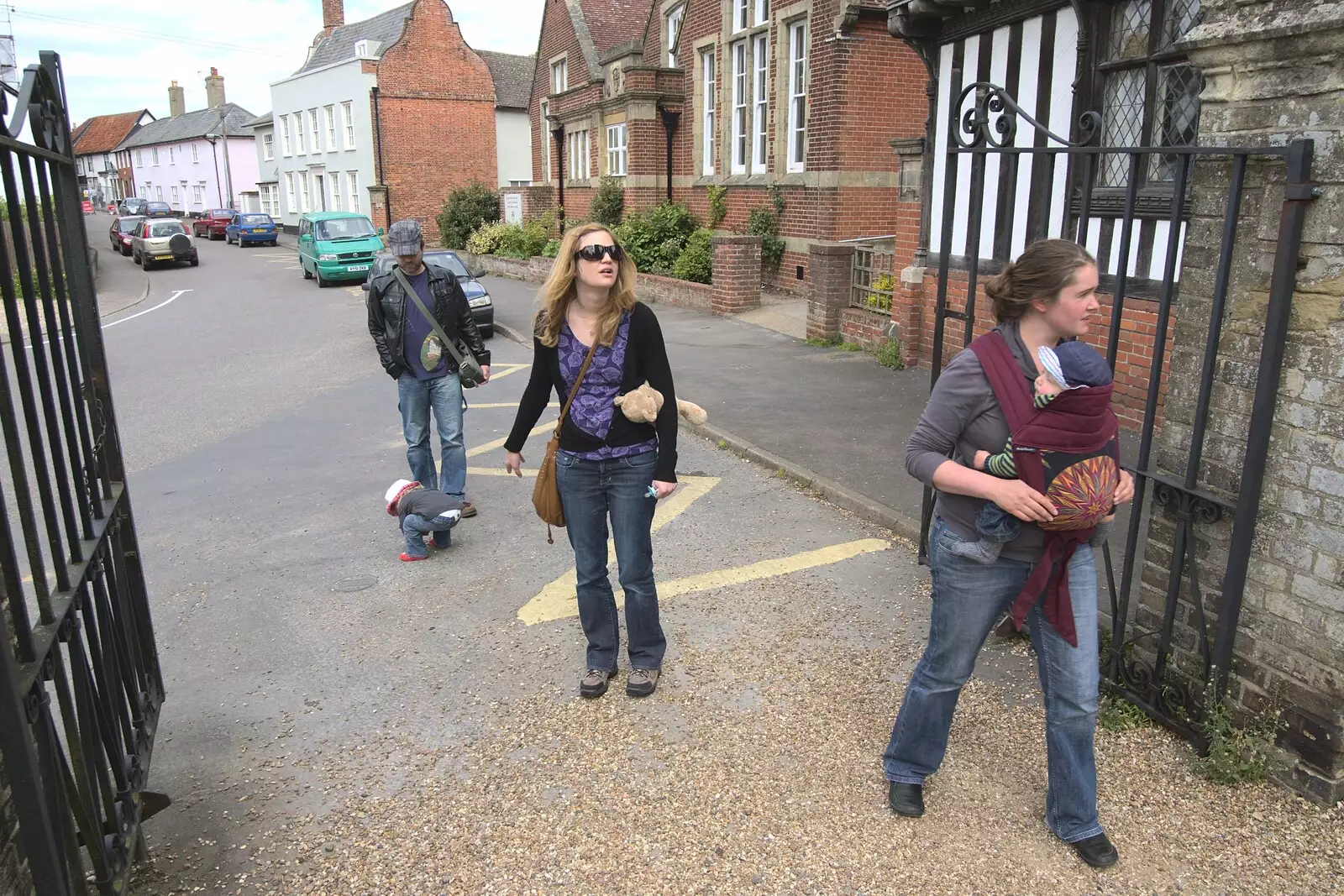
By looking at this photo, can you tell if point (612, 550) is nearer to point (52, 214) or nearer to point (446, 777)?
point (446, 777)

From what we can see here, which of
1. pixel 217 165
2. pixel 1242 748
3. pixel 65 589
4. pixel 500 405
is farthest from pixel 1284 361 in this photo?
pixel 217 165

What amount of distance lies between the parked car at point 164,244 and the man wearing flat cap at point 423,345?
3051 cm

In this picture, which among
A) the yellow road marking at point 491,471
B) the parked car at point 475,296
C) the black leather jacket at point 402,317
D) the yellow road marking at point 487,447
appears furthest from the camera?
the parked car at point 475,296

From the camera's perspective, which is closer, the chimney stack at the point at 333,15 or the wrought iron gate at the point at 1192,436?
the wrought iron gate at the point at 1192,436

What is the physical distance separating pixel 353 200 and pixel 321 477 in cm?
3683

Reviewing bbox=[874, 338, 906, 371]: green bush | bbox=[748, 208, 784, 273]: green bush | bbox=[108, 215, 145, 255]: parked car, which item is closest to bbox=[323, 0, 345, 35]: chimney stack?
bbox=[108, 215, 145, 255]: parked car

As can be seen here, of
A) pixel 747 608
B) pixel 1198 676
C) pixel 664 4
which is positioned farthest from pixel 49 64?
pixel 664 4

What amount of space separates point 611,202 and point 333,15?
1312 inches

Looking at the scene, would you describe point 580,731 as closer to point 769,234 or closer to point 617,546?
point 617,546

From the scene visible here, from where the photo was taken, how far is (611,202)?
22641 mm

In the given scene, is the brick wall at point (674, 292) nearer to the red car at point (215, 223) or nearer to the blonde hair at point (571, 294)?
the blonde hair at point (571, 294)

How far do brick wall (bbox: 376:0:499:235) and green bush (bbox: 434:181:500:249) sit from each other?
6.52 m

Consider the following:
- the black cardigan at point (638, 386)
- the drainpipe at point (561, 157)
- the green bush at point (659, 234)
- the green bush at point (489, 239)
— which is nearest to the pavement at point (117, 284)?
the green bush at point (489, 239)

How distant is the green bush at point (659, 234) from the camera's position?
19.5 m
